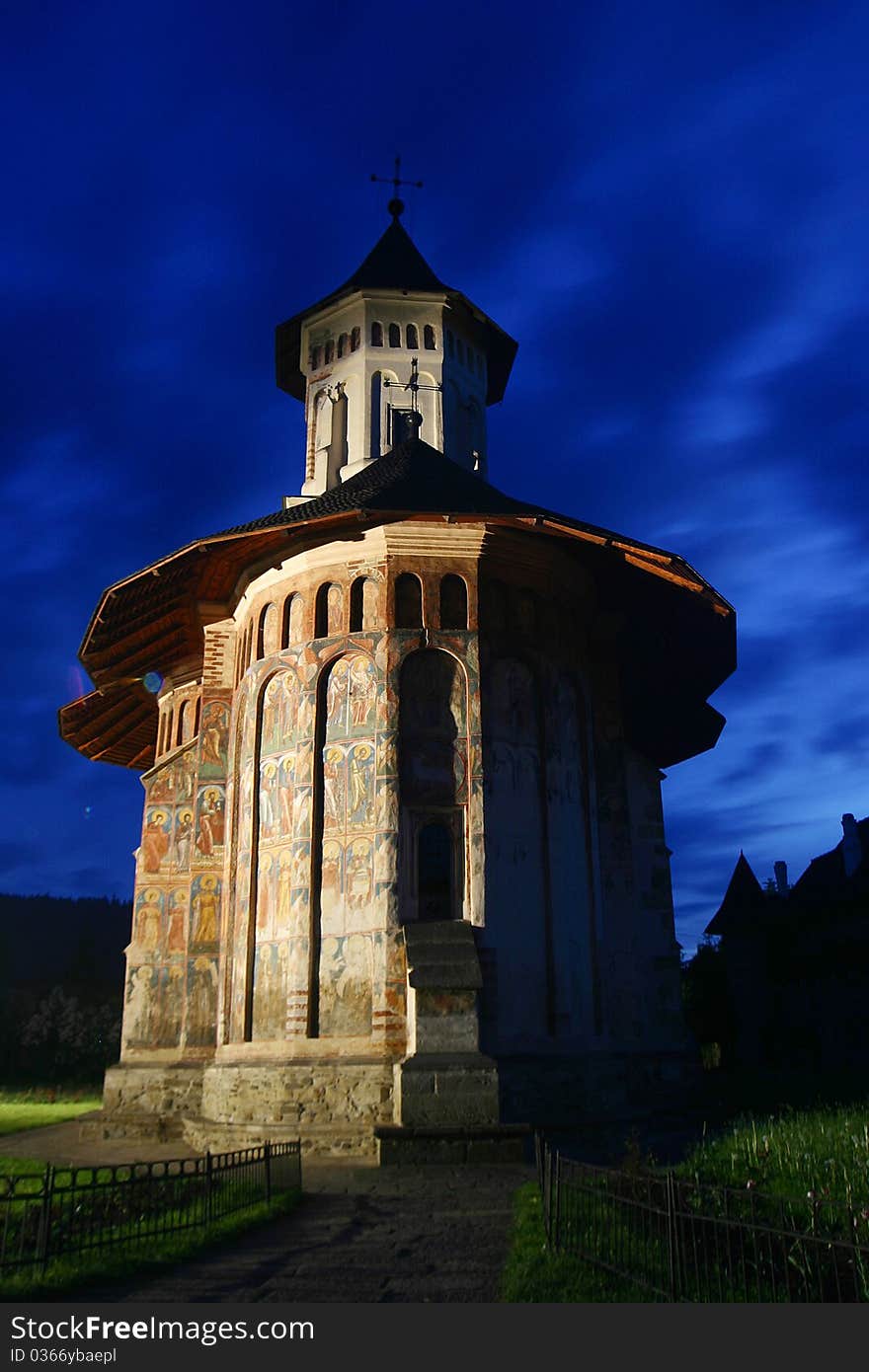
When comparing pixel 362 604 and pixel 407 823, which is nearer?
pixel 407 823

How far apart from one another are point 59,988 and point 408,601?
4413cm

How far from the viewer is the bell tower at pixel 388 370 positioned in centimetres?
2606

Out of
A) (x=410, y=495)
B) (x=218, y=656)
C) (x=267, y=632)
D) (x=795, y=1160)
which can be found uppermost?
(x=410, y=495)

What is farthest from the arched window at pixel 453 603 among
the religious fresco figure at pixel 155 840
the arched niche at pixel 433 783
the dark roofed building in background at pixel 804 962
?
the dark roofed building in background at pixel 804 962

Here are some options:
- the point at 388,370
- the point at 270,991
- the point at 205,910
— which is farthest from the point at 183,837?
the point at 388,370

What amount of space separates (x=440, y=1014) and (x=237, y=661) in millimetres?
7624

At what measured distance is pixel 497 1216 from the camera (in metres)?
9.62

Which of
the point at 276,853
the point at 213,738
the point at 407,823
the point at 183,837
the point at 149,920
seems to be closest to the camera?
the point at 407,823

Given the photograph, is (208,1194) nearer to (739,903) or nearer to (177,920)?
(177,920)

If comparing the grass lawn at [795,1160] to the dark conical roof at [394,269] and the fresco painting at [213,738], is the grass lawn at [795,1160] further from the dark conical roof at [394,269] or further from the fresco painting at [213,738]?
the dark conical roof at [394,269]

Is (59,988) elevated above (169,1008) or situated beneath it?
elevated above

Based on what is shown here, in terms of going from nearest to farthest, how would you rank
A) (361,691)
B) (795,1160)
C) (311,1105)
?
(795,1160)
(311,1105)
(361,691)

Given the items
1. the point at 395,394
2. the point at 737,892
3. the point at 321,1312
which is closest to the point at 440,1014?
the point at 321,1312

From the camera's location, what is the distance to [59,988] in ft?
178
